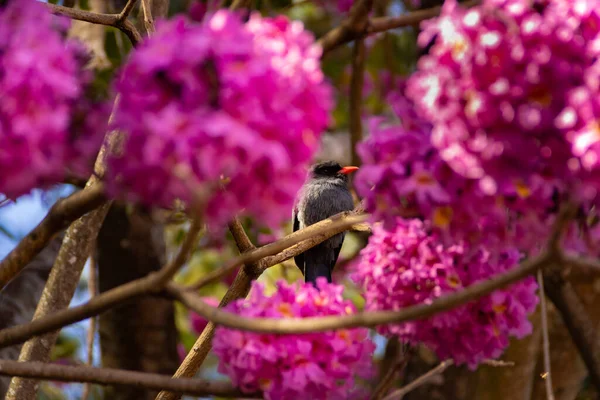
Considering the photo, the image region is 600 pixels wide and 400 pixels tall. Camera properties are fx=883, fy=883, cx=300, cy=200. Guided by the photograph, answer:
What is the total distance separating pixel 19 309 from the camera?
3.51 meters

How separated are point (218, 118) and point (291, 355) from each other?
21.4 inches

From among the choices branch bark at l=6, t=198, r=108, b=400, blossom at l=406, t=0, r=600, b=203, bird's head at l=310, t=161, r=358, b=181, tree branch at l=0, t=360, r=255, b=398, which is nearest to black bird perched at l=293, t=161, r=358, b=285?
bird's head at l=310, t=161, r=358, b=181

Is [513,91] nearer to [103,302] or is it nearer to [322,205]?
[103,302]

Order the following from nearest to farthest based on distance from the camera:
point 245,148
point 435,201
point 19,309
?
1. point 245,148
2. point 435,201
3. point 19,309

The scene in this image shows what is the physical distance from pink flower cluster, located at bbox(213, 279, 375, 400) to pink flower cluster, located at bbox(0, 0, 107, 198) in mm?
468

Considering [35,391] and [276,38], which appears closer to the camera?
[276,38]

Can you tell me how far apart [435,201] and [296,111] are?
312mm

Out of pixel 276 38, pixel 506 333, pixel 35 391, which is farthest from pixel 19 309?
pixel 276 38

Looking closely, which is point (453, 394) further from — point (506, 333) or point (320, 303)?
point (320, 303)

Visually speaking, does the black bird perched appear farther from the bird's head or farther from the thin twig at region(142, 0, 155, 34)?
the thin twig at region(142, 0, 155, 34)

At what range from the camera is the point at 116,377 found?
5.09 feet

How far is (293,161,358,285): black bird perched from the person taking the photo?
4352 mm

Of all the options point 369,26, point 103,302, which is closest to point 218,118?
point 103,302

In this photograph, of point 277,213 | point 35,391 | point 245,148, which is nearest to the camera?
point 245,148
